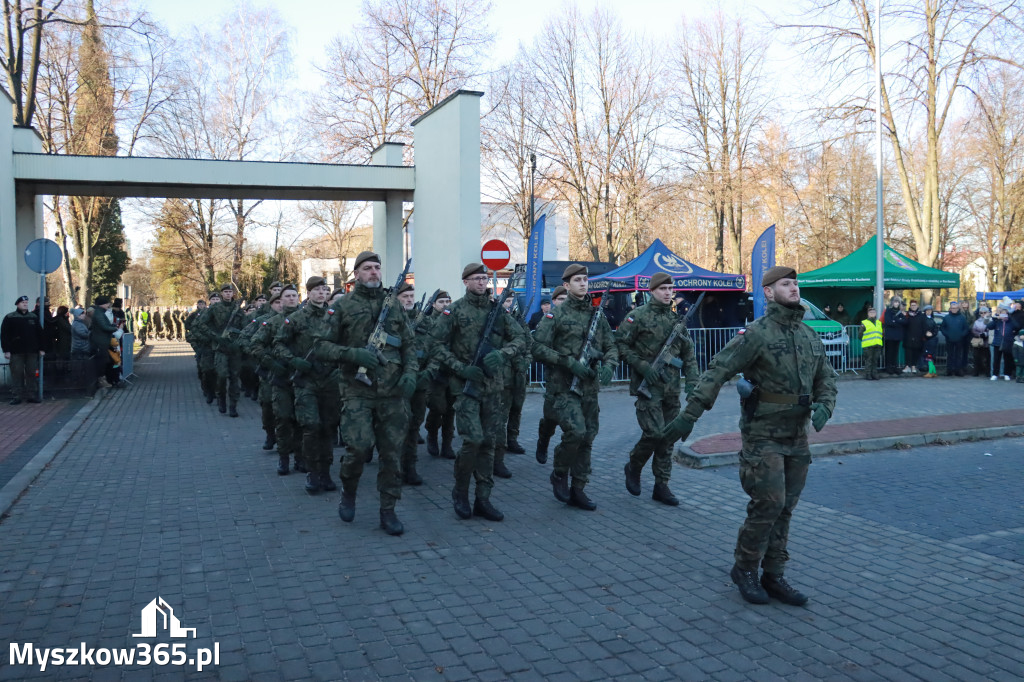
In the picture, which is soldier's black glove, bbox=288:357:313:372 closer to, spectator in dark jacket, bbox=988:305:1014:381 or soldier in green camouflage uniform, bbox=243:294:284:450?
soldier in green camouflage uniform, bbox=243:294:284:450

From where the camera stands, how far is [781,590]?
477 cm

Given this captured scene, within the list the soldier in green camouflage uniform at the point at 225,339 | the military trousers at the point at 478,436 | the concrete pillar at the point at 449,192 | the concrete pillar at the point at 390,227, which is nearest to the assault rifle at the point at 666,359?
the military trousers at the point at 478,436

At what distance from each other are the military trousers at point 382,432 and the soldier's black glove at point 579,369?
A: 1.44 meters

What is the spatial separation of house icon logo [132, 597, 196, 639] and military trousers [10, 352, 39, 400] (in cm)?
1189

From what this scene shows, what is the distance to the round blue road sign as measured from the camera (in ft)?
44.2

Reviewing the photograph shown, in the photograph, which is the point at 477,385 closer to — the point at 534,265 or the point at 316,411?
the point at 316,411

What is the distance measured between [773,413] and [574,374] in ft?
7.83

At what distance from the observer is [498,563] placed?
18.1ft

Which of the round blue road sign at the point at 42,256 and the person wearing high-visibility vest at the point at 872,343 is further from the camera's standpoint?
the person wearing high-visibility vest at the point at 872,343

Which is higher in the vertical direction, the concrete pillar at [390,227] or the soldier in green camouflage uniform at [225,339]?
the concrete pillar at [390,227]

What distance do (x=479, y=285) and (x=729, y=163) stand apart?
93.9ft

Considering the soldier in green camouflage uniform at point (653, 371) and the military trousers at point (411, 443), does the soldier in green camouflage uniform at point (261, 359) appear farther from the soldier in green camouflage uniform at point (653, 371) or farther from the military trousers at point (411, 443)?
the soldier in green camouflage uniform at point (653, 371)

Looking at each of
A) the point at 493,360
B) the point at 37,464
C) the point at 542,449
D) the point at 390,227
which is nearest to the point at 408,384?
the point at 493,360

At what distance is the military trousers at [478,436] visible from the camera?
645 cm
